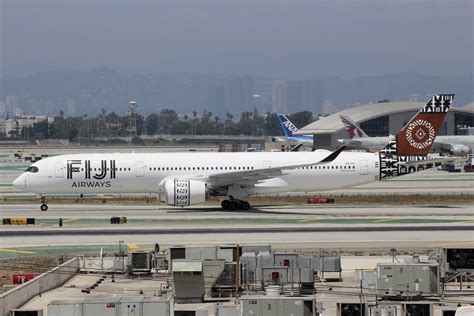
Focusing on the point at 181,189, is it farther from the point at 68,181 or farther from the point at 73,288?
the point at 73,288

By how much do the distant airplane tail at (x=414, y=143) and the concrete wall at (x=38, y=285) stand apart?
34.7 m

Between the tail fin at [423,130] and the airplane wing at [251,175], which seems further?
the tail fin at [423,130]

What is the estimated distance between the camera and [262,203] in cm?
8812

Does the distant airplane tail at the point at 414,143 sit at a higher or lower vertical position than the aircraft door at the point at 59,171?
higher

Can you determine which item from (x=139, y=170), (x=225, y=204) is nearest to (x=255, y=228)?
(x=225, y=204)

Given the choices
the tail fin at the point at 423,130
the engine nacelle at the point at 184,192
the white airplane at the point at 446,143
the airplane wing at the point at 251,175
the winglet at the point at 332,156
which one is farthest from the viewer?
the white airplane at the point at 446,143

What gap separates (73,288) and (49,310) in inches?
400

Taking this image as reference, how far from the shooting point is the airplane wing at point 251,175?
263 feet

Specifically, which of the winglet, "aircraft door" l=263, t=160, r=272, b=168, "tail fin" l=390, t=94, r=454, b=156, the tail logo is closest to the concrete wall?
the winglet

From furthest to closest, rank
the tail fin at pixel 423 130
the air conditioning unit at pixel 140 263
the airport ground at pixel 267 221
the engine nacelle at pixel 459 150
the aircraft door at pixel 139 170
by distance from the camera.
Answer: the engine nacelle at pixel 459 150, the tail fin at pixel 423 130, the aircraft door at pixel 139 170, the airport ground at pixel 267 221, the air conditioning unit at pixel 140 263

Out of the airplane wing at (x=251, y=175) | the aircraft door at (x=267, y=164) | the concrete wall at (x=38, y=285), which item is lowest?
the concrete wall at (x=38, y=285)

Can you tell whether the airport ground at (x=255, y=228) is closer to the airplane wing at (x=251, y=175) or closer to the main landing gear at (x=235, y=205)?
the main landing gear at (x=235, y=205)

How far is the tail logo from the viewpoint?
284 feet

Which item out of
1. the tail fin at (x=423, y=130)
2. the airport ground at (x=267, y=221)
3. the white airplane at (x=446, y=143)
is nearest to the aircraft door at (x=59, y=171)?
the airport ground at (x=267, y=221)
